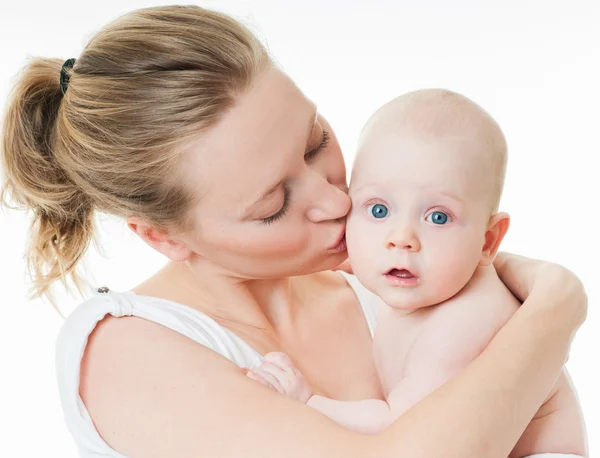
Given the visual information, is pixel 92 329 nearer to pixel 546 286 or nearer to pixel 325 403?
pixel 325 403

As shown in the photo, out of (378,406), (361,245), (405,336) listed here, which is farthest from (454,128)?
(378,406)

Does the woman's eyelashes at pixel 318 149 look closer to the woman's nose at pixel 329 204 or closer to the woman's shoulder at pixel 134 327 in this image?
the woman's nose at pixel 329 204

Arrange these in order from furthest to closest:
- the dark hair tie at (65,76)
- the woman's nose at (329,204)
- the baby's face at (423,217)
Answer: the dark hair tie at (65,76) → the woman's nose at (329,204) → the baby's face at (423,217)

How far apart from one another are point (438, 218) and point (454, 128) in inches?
6.4

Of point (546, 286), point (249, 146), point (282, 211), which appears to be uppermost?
point (249, 146)

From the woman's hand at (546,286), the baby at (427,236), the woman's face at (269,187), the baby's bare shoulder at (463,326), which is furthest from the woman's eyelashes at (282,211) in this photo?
the woman's hand at (546,286)

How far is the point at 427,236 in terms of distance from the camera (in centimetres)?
160

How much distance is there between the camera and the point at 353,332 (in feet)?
6.61

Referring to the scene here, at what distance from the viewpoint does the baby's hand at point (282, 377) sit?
1671mm

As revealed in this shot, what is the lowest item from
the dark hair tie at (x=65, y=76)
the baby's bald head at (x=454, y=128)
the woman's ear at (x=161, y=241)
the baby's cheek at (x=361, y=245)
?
the woman's ear at (x=161, y=241)

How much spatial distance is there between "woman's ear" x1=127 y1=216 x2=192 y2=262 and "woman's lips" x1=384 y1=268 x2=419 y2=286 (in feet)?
1.42

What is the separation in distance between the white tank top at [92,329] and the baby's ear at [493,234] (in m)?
0.47

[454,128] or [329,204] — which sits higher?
[454,128]

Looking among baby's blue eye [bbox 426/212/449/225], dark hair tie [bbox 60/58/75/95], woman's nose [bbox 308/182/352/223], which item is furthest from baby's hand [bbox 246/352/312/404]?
dark hair tie [bbox 60/58/75/95]
